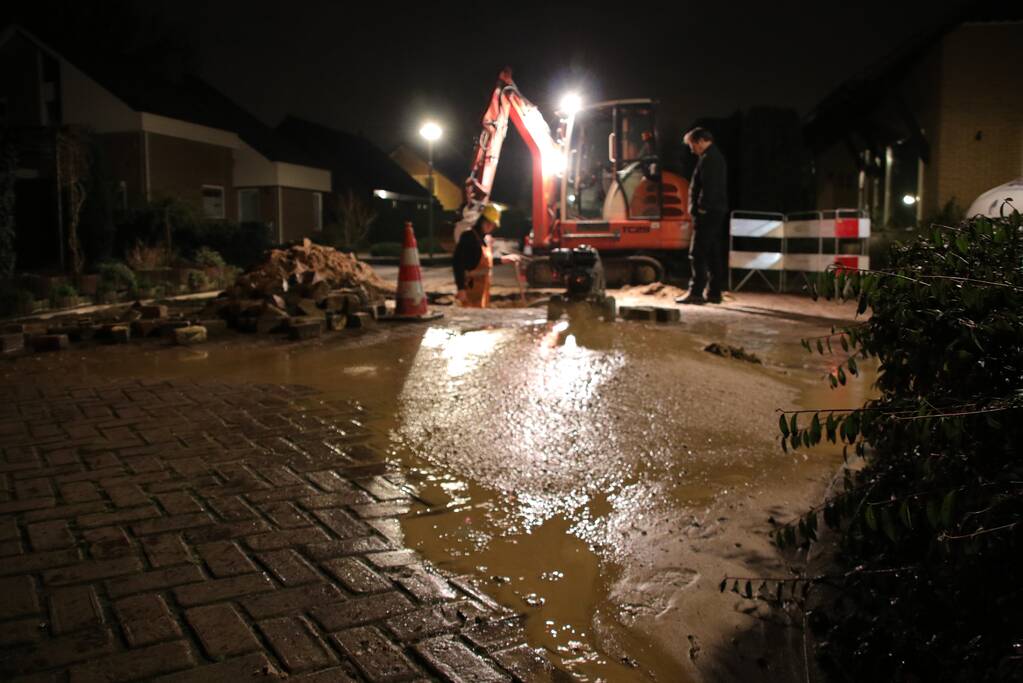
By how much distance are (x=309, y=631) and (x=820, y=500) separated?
103 inches

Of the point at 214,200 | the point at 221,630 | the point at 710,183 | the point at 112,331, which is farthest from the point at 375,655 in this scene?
the point at 214,200

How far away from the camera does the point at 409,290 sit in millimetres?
10172

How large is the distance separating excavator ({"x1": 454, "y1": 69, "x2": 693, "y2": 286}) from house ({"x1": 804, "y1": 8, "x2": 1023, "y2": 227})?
17.6 feet

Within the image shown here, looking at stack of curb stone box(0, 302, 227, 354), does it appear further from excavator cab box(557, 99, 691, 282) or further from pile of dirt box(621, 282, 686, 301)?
excavator cab box(557, 99, 691, 282)

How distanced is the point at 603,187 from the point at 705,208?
3.41 meters

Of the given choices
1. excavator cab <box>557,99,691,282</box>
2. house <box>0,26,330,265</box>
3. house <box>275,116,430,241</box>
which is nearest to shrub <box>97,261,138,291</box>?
excavator cab <box>557,99,691,282</box>

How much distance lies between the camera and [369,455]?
4.62 metres

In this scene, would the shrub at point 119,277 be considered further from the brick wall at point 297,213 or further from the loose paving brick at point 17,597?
the brick wall at point 297,213

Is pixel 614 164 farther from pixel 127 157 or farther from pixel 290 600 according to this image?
pixel 127 157

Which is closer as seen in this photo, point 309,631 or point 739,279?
point 309,631

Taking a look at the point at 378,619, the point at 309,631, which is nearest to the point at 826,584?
the point at 378,619

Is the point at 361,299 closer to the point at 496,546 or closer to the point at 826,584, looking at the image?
the point at 496,546

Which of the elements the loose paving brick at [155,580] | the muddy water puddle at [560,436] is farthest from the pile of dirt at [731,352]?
the loose paving brick at [155,580]

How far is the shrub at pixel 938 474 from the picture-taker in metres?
2.06
